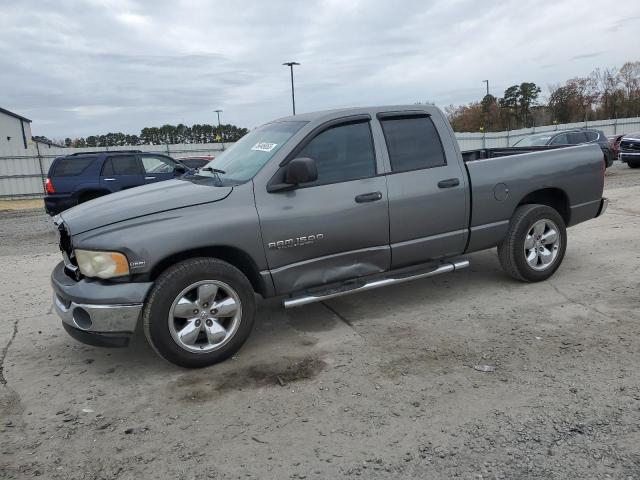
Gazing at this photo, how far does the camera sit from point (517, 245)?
17.5ft

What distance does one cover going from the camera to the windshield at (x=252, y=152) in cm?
436

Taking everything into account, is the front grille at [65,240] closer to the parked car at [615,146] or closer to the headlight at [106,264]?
the headlight at [106,264]

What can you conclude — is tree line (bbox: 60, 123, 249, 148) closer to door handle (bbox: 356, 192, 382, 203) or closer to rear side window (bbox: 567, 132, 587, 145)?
rear side window (bbox: 567, 132, 587, 145)

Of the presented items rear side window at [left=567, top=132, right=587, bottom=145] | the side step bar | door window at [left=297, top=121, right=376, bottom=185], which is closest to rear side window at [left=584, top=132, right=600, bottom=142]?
rear side window at [left=567, top=132, right=587, bottom=145]

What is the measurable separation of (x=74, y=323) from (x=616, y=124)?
1727 inches

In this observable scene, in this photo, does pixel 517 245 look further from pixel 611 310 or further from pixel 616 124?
pixel 616 124

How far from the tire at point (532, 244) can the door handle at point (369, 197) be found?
1699 millimetres

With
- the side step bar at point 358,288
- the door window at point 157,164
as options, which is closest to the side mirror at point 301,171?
the side step bar at point 358,288

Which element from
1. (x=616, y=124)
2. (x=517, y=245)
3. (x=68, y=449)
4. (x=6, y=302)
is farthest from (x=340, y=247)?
(x=616, y=124)

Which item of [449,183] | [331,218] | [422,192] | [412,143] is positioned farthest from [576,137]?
[331,218]

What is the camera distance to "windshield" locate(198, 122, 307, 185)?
4.36 meters

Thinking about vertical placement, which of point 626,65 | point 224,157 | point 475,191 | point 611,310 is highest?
point 626,65

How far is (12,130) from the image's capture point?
46.8 metres

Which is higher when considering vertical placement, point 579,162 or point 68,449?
point 579,162
